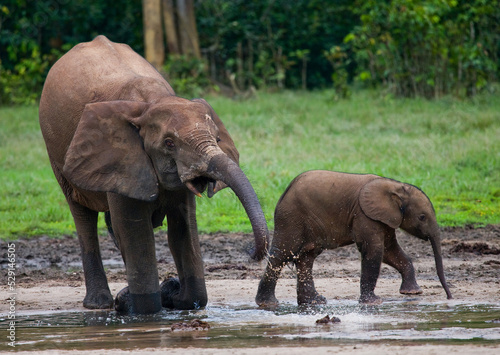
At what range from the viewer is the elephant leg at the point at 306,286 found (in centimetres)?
671

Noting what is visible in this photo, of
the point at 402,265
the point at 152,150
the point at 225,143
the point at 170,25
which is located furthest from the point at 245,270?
the point at 170,25

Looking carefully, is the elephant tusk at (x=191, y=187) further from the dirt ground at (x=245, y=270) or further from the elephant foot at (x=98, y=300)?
the elephant foot at (x=98, y=300)

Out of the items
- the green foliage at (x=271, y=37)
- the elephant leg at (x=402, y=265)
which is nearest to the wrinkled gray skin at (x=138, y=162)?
the elephant leg at (x=402, y=265)

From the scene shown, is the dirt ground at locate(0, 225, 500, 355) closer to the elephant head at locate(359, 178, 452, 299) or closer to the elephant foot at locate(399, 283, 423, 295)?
the elephant foot at locate(399, 283, 423, 295)

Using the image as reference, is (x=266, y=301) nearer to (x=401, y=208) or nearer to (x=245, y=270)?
(x=401, y=208)

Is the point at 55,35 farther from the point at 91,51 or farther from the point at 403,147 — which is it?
the point at 91,51

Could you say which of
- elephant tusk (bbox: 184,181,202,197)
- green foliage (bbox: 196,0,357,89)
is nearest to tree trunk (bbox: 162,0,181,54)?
green foliage (bbox: 196,0,357,89)

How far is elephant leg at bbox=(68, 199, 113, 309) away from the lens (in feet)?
22.6

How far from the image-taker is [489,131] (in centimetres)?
1399

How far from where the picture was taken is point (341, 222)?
22.8ft

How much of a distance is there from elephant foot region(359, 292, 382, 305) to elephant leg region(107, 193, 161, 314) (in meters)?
1.59

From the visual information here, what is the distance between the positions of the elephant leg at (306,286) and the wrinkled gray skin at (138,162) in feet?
2.73

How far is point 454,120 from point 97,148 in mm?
10382

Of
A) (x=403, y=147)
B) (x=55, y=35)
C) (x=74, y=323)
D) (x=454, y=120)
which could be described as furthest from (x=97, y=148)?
(x=55, y=35)
